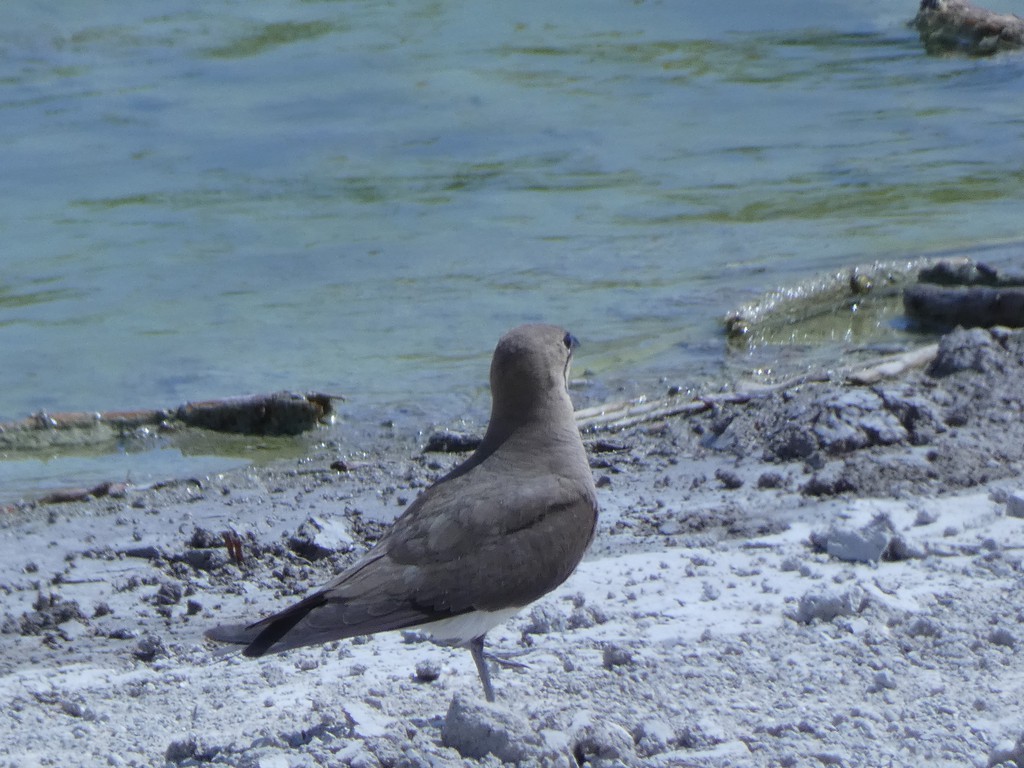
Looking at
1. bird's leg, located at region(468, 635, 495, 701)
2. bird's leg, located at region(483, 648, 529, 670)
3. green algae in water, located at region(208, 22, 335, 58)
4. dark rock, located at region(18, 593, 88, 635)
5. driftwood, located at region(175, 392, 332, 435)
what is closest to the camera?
bird's leg, located at region(468, 635, 495, 701)

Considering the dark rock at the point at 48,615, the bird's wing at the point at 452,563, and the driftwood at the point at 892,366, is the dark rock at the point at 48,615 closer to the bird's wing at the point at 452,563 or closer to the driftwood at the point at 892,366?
the bird's wing at the point at 452,563

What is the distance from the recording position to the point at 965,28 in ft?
55.7

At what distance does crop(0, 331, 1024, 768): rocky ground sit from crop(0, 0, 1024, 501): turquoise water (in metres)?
1.91

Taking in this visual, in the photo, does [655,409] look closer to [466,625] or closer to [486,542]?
[486,542]

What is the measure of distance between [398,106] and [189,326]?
6.19m

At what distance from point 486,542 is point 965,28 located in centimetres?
1428

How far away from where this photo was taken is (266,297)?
10.7 meters

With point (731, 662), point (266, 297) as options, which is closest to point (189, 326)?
point (266, 297)

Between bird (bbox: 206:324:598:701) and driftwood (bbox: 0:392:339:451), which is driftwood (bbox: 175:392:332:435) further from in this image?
bird (bbox: 206:324:598:701)

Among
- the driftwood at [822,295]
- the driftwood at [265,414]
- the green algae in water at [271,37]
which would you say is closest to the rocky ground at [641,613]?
the driftwood at [265,414]

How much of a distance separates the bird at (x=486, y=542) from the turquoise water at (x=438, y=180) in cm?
348

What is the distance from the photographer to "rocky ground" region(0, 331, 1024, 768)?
3883 mm

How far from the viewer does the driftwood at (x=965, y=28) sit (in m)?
16.5

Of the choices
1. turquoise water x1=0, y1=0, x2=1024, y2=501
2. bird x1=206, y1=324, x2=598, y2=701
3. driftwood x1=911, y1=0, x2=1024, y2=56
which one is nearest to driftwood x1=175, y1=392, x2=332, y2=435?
turquoise water x1=0, y1=0, x2=1024, y2=501
